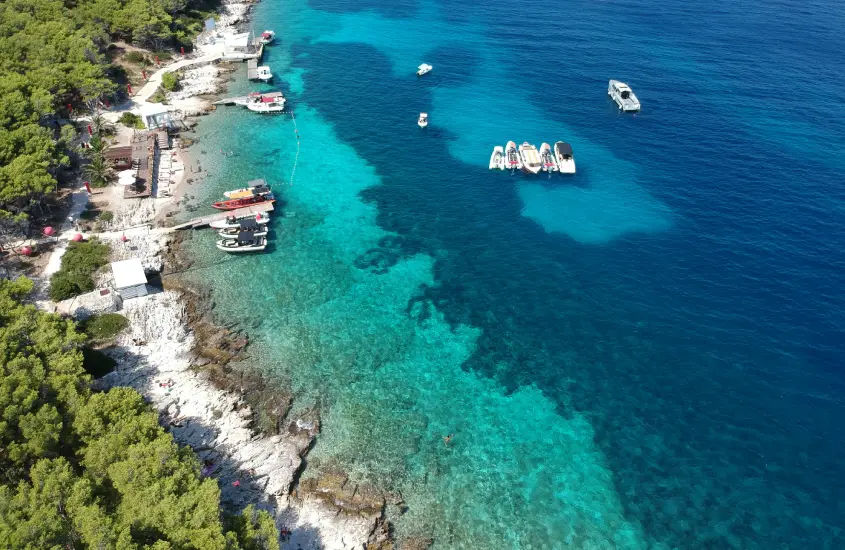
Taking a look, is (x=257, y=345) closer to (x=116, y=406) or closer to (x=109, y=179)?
(x=116, y=406)

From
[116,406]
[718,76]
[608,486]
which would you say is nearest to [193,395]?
[116,406]

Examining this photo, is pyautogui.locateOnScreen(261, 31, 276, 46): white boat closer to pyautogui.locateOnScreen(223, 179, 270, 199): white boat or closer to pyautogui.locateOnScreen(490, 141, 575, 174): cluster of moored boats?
pyautogui.locateOnScreen(223, 179, 270, 199): white boat

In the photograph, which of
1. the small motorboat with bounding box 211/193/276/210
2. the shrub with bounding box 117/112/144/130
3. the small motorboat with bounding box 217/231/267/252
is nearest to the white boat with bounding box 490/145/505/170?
the small motorboat with bounding box 211/193/276/210

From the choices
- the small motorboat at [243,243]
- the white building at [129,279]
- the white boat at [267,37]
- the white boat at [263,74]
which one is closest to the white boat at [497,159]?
the small motorboat at [243,243]

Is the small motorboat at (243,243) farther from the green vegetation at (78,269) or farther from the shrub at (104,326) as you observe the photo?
the shrub at (104,326)

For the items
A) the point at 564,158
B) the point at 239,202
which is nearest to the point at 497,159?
the point at 564,158

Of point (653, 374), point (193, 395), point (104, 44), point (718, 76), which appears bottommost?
point (193, 395)

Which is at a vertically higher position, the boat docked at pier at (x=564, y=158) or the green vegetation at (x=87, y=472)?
the boat docked at pier at (x=564, y=158)
